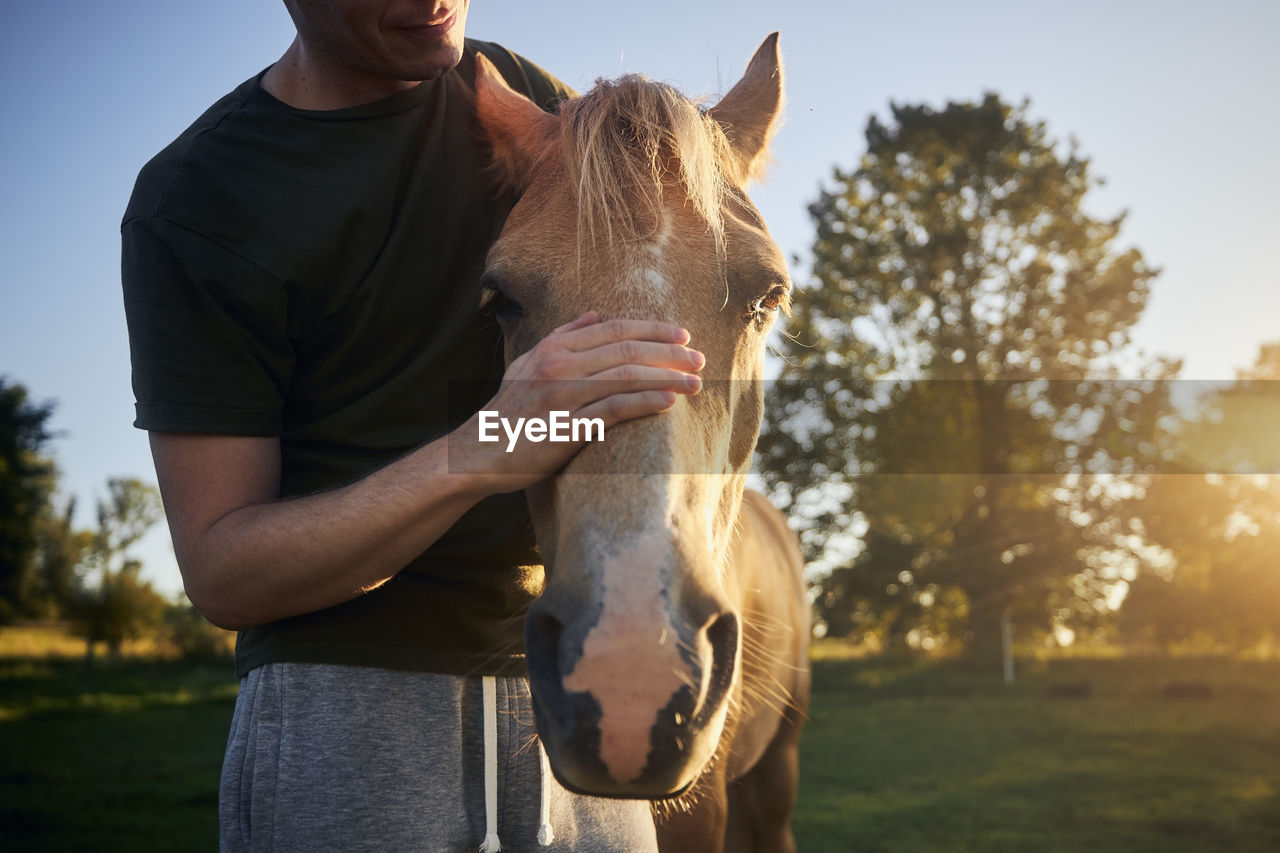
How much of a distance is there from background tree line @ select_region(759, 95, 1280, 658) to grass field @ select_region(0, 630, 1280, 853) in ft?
5.22

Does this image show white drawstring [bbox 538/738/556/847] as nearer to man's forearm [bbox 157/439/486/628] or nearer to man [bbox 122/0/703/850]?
man [bbox 122/0/703/850]

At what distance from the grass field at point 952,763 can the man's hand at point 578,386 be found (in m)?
6.96

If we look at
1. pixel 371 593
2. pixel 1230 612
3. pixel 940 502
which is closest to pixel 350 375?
pixel 371 593

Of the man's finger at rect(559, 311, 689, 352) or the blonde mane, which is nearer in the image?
the man's finger at rect(559, 311, 689, 352)

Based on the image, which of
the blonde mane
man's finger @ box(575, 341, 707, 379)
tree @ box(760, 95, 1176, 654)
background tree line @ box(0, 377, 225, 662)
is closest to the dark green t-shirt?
the blonde mane

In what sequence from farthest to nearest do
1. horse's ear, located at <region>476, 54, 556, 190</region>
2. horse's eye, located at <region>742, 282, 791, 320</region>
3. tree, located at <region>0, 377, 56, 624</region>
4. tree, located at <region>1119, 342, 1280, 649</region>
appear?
tree, located at <region>0, 377, 56, 624</region>
tree, located at <region>1119, 342, 1280, 649</region>
horse's ear, located at <region>476, 54, 556, 190</region>
horse's eye, located at <region>742, 282, 791, 320</region>

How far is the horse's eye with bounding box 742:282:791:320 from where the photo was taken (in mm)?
1860

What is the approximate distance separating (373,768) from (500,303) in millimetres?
996

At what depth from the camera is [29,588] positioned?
2670 cm

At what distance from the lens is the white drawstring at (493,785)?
173 cm

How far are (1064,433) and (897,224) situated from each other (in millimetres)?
6159

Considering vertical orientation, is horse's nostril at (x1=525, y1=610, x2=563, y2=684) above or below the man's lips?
below

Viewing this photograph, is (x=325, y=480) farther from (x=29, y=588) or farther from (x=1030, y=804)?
(x=29, y=588)

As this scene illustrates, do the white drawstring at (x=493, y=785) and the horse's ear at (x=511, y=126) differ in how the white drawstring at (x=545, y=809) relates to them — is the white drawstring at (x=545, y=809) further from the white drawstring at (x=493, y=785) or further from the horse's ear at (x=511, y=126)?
the horse's ear at (x=511, y=126)
